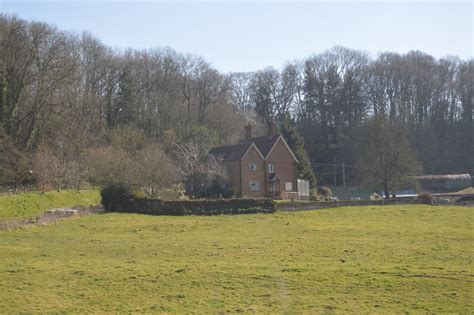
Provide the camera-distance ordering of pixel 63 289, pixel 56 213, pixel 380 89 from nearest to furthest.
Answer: pixel 63 289 < pixel 56 213 < pixel 380 89

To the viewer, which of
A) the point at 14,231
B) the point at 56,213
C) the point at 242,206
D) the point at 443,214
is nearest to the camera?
the point at 14,231

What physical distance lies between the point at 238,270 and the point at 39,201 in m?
25.9

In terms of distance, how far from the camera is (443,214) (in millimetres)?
38906

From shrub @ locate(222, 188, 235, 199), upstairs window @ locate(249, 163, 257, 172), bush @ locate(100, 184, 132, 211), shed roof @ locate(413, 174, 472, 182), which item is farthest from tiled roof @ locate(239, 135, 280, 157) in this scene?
shed roof @ locate(413, 174, 472, 182)

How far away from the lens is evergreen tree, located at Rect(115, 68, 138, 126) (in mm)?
69312

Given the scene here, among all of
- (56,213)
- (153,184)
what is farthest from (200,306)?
(153,184)

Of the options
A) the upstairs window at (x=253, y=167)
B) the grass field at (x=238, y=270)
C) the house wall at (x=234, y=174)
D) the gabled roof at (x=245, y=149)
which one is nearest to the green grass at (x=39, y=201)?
the grass field at (x=238, y=270)

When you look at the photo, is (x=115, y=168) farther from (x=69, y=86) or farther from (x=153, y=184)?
(x=69, y=86)

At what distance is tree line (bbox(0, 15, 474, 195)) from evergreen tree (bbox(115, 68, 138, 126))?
0.13 meters

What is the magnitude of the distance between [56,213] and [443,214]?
87.2ft

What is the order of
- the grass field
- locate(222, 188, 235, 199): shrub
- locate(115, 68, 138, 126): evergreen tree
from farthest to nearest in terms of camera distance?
locate(115, 68, 138, 126): evergreen tree < locate(222, 188, 235, 199): shrub < the grass field

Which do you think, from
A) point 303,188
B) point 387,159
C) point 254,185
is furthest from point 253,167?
point 387,159

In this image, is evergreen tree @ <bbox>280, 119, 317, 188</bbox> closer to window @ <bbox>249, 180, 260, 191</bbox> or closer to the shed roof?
window @ <bbox>249, 180, 260, 191</bbox>

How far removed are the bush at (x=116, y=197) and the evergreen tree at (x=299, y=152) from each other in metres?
35.3
